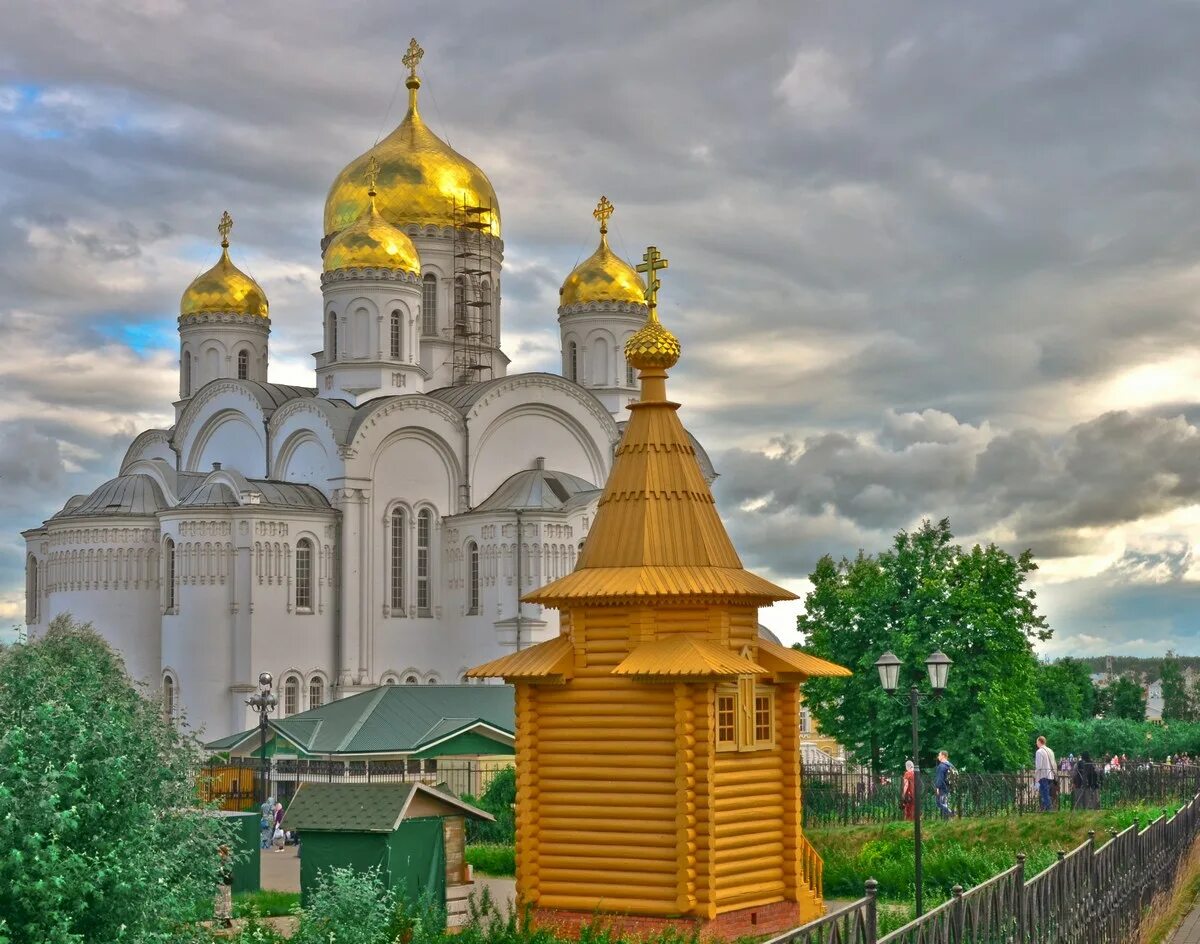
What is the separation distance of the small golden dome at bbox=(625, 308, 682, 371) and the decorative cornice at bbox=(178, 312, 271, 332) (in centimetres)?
2851

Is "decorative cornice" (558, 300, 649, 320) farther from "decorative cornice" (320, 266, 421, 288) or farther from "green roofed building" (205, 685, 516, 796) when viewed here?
"green roofed building" (205, 685, 516, 796)

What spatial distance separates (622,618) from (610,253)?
101ft

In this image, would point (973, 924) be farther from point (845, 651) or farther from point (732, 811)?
point (845, 651)

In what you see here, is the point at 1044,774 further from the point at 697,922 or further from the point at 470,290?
the point at 470,290

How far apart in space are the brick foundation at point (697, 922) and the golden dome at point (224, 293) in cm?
3088

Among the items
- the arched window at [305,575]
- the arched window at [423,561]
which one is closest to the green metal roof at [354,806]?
the arched window at [305,575]

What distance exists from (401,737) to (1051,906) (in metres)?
20.4

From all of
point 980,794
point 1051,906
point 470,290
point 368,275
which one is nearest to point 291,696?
point 368,275

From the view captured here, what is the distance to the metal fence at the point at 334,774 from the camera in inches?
1105

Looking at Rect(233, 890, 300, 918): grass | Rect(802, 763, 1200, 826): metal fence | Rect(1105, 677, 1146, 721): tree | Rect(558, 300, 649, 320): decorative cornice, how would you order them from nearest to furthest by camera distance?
Rect(233, 890, 300, 918): grass, Rect(802, 763, 1200, 826): metal fence, Rect(558, 300, 649, 320): decorative cornice, Rect(1105, 677, 1146, 721): tree

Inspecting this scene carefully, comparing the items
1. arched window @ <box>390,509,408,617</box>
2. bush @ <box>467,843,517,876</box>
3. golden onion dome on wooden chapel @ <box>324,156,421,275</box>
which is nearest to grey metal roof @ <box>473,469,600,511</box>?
arched window @ <box>390,509,408,617</box>

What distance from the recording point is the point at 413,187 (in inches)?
1702

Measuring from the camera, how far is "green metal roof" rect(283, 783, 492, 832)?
16250 millimetres

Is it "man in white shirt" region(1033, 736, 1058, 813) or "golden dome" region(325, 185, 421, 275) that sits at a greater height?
"golden dome" region(325, 185, 421, 275)
